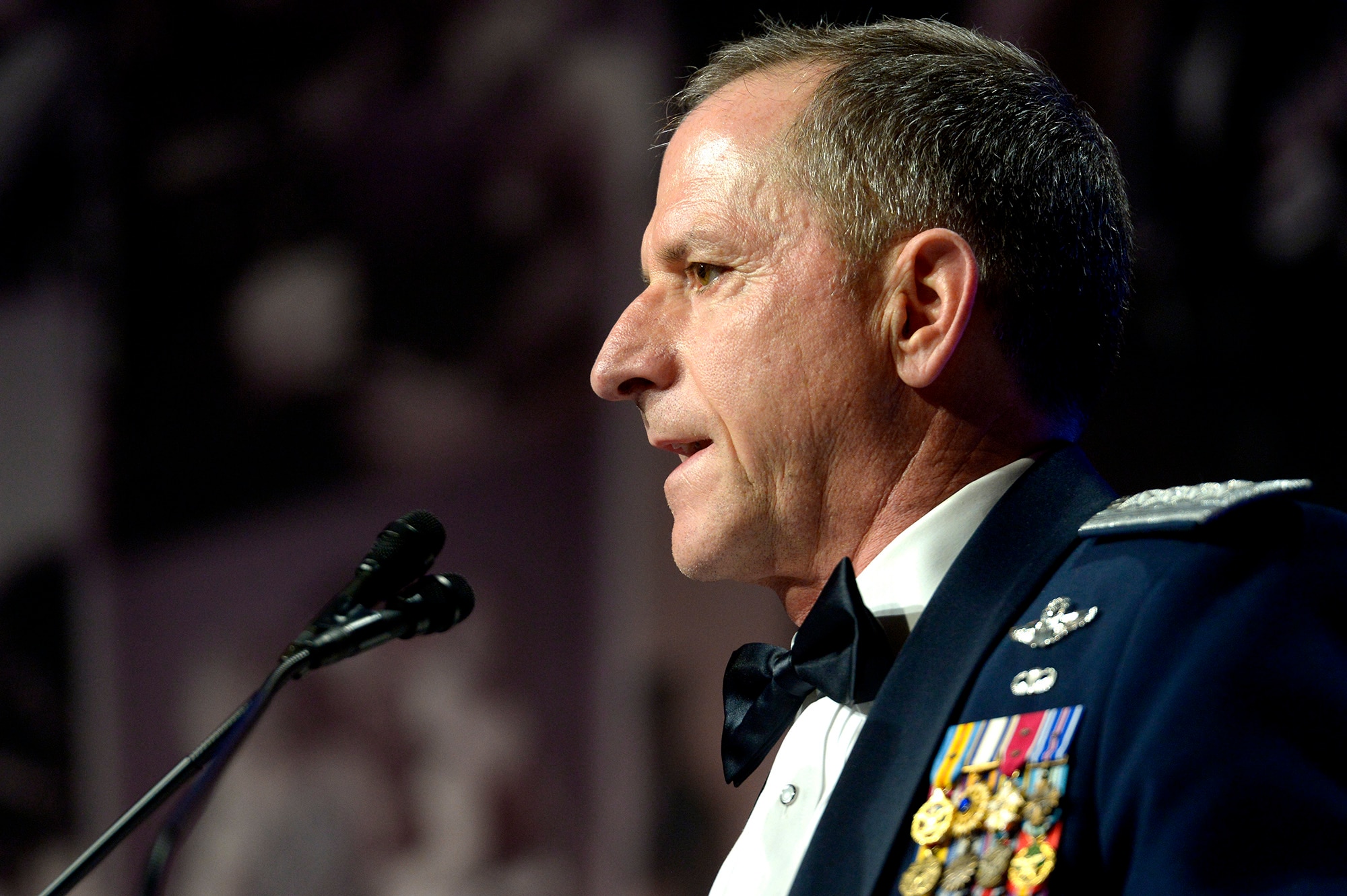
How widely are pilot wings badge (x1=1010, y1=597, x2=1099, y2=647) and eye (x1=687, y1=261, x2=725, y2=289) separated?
0.54 meters

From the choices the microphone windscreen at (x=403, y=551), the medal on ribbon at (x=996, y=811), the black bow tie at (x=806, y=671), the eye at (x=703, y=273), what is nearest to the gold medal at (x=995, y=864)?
the medal on ribbon at (x=996, y=811)

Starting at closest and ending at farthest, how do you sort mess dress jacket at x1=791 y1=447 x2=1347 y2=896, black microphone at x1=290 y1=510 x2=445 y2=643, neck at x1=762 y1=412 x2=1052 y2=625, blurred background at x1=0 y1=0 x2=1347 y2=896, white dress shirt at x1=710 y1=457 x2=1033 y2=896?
mess dress jacket at x1=791 y1=447 x2=1347 y2=896
black microphone at x1=290 y1=510 x2=445 y2=643
white dress shirt at x1=710 y1=457 x2=1033 y2=896
neck at x1=762 y1=412 x2=1052 y2=625
blurred background at x1=0 y1=0 x2=1347 y2=896

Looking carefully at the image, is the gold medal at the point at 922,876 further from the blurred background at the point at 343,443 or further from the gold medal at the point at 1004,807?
the blurred background at the point at 343,443

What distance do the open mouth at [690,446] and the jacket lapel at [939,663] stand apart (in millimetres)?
336

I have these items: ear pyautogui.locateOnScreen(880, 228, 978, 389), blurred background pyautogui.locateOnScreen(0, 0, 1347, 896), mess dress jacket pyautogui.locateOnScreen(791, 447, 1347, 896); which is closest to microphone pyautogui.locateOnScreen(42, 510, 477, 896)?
mess dress jacket pyautogui.locateOnScreen(791, 447, 1347, 896)

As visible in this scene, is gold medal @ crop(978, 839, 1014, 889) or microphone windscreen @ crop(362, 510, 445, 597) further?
microphone windscreen @ crop(362, 510, 445, 597)

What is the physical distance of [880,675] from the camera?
1.22m

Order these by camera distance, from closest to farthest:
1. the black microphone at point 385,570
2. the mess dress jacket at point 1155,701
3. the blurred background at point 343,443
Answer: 1. the mess dress jacket at point 1155,701
2. the black microphone at point 385,570
3. the blurred background at point 343,443

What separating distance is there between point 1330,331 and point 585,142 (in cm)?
162

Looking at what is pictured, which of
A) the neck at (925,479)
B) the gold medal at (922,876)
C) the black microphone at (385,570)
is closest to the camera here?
the gold medal at (922,876)

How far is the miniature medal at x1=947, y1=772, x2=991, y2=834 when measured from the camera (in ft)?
3.26

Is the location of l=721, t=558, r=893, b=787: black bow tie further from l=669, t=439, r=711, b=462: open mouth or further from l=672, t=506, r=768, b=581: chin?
l=669, t=439, r=711, b=462: open mouth

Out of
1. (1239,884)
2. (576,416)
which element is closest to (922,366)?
(1239,884)

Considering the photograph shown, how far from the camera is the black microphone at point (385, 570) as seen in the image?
1104mm
